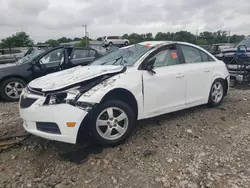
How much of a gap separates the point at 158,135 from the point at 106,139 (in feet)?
3.15

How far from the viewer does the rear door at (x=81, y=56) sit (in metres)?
7.34

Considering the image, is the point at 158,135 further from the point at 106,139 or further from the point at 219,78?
the point at 219,78

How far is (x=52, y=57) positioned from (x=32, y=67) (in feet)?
2.25

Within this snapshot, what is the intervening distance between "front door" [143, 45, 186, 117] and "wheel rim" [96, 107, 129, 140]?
17.9 inches

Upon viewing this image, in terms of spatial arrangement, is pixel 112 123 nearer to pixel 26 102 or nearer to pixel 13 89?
pixel 26 102

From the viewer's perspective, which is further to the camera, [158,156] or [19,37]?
[19,37]

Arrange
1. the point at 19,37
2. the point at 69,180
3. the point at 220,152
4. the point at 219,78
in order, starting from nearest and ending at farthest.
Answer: the point at 69,180, the point at 220,152, the point at 219,78, the point at 19,37

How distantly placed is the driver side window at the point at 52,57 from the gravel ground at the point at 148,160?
112 inches

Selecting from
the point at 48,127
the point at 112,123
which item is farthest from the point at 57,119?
the point at 112,123

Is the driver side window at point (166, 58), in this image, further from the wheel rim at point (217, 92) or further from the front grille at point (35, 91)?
the front grille at point (35, 91)

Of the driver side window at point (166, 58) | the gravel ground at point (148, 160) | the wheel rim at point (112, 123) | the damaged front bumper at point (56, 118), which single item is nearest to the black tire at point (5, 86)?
the gravel ground at point (148, 160)

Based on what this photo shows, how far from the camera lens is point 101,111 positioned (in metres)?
3.24

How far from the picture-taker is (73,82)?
3146 millimetres

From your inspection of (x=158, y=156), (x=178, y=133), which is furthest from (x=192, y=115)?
(x=158, y=156)
